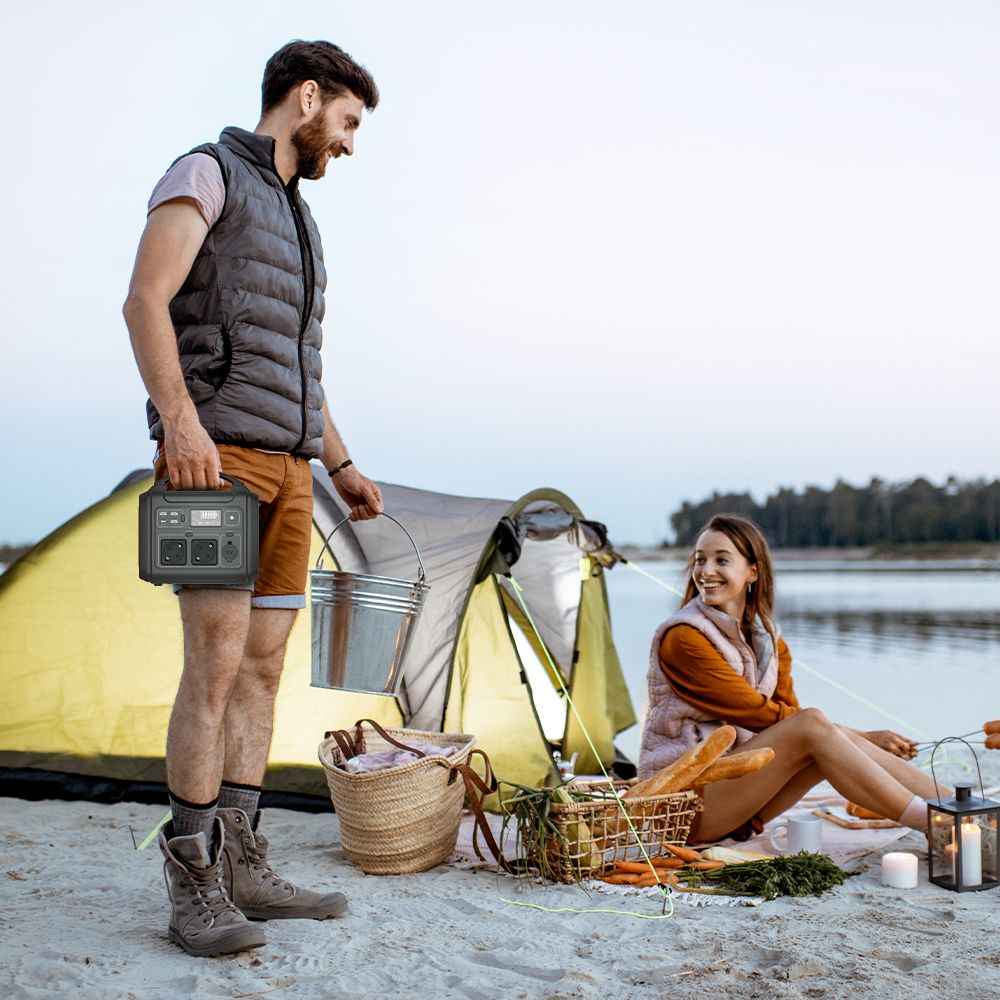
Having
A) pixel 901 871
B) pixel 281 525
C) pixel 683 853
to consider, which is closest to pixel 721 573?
pixel 683 853

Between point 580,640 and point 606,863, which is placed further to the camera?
point 580,640

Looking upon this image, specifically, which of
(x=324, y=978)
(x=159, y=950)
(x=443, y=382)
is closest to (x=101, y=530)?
(x=159, y=950)

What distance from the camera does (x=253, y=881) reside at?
6.98 ft

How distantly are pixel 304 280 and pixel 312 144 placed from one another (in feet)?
0.90

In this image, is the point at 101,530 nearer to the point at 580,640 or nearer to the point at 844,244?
the point at 580,640

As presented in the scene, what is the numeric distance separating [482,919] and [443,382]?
910 cm

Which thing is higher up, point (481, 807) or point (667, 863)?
point (481, 807)

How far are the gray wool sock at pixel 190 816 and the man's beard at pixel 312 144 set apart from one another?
1.26m

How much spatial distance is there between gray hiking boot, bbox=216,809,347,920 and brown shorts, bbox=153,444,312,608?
44 centimetres

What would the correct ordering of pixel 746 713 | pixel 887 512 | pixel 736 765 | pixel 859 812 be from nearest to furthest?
pixel 736 765 < pixel 746 713 < pixel 859 812 < pixel 887 512

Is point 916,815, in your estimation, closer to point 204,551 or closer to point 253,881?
point 253,881

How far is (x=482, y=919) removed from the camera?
7.57ft

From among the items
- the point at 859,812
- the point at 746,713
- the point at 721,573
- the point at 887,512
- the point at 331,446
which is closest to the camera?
the point at 331,446

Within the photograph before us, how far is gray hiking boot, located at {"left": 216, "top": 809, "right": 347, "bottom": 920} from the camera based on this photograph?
209 cm
